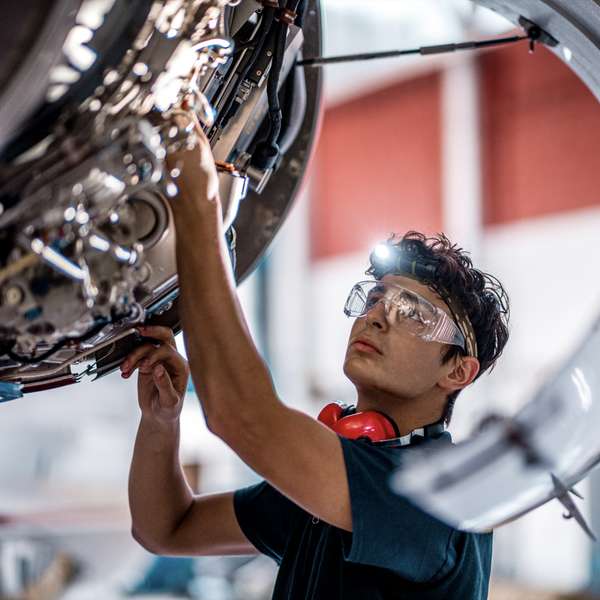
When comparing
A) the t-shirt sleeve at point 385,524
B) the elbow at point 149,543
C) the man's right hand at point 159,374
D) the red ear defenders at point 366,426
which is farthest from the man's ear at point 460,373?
the elbow at point 149,543

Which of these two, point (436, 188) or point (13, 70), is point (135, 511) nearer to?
point (13, 70)

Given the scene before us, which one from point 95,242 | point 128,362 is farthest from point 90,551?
point 95,242

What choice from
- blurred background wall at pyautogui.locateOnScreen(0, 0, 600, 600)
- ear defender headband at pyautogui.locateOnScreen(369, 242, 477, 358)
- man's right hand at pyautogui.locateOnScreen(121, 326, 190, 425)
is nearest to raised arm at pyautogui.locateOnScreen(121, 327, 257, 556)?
man's right hand at pyautogui.locateOnScreen(121, 326, 190, 425)

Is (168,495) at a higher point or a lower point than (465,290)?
lower

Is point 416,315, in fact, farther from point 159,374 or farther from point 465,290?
point 159,374

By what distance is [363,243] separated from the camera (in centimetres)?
834

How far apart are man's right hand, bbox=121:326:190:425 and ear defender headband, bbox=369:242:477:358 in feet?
1.19

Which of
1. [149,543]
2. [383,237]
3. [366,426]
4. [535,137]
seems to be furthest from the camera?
[535,137]

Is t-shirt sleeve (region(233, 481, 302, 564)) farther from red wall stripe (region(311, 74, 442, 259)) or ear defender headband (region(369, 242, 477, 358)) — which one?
red wall stripe (region(311, 74, 442, 259))

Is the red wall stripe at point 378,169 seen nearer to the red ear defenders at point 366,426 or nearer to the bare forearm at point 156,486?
the bare forearm at point 156,486

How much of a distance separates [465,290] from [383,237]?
285 centimetres

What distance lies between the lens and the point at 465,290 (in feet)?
4.93

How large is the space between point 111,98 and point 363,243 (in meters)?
7.51

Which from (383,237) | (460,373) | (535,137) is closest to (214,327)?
(460,373)
